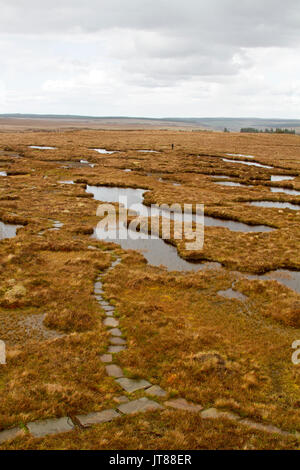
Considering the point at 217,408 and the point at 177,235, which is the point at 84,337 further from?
the point at 177,235

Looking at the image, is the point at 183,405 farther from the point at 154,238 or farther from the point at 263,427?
the point at 154,238

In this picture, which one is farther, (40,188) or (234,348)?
(40,188)

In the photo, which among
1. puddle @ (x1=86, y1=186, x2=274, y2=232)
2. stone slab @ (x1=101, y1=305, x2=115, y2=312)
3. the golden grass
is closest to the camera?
the golden grass

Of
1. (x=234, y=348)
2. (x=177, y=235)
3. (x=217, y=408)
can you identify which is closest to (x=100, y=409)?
(x=217, y=408)

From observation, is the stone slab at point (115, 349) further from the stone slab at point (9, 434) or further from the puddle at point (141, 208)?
the puddle at point (141, 208)

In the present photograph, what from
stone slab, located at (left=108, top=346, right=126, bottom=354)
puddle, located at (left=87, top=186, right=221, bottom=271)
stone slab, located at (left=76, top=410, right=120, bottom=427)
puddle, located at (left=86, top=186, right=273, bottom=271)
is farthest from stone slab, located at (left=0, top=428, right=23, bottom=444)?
puddle, located at (left=86, top=186, right=273, bottom=271)

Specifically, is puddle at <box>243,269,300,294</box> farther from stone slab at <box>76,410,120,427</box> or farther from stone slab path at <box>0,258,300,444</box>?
stone slab at <box>76,410,120,427</box>

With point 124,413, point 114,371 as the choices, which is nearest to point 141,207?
point 114,371
